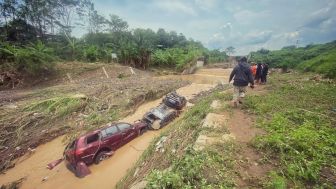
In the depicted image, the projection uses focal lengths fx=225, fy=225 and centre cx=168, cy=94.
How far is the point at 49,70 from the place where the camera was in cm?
2327

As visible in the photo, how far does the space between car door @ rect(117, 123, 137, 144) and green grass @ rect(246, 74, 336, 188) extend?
5.60 m

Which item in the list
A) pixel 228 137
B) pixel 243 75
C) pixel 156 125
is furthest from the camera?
pixel 156 125

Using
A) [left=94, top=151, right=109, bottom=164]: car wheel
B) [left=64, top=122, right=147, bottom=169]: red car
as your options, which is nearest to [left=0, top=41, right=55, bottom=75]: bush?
[left=64, top=122, right=147, bottom=169]: red car

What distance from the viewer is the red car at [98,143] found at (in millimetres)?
8675

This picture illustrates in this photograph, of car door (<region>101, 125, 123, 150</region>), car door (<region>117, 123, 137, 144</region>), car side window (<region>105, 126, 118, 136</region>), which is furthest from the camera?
car door (<region>117, 123, 137, 144</region>)

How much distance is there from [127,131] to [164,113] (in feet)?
9.16

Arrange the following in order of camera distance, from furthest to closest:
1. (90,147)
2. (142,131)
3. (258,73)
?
(258,73) < (142,131) < (90,147)

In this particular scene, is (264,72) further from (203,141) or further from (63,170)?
(63,170)

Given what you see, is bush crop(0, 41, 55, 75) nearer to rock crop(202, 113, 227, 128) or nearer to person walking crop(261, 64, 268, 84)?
person walking crop(261, 64, 268, 84)

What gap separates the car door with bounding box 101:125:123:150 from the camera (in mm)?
9742

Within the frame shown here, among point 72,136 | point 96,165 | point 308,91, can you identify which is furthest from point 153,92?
point 308,91

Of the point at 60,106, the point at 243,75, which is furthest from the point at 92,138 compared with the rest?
the point at 243,75

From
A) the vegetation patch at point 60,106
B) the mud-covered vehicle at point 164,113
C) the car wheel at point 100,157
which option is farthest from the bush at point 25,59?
the car wheel at point 100,157

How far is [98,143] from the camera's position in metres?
9.34
